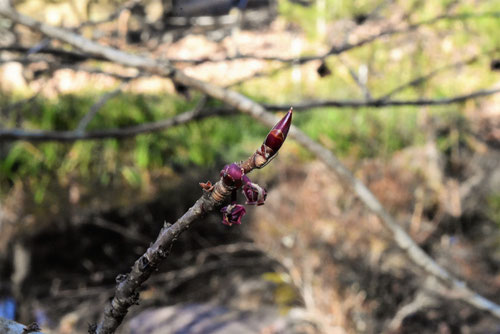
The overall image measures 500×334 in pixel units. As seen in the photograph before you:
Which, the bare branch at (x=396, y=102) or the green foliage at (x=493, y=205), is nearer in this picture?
the bare branch at (x=396, y=102)

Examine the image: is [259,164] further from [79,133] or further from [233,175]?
[79,133]

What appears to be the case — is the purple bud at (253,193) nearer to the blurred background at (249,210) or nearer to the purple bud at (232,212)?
the purple bud at (232,212)

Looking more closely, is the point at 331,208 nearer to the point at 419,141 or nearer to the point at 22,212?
the point at 419,141

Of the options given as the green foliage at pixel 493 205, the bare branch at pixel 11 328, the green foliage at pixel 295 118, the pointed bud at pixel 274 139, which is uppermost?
the green foliage at pixel 295 118

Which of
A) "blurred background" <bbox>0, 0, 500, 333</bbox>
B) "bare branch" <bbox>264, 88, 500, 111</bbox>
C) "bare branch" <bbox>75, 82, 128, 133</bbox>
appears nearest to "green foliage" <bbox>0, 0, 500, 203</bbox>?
"blurred background" <bbox>0, 0, 500, 333</bbox>

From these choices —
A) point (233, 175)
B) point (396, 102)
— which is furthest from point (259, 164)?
point (396, 102)

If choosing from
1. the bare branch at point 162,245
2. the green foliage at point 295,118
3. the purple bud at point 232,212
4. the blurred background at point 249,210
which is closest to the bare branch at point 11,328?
the bare branch at point 162,245

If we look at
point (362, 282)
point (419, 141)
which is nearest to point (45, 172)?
point (362, 282)
